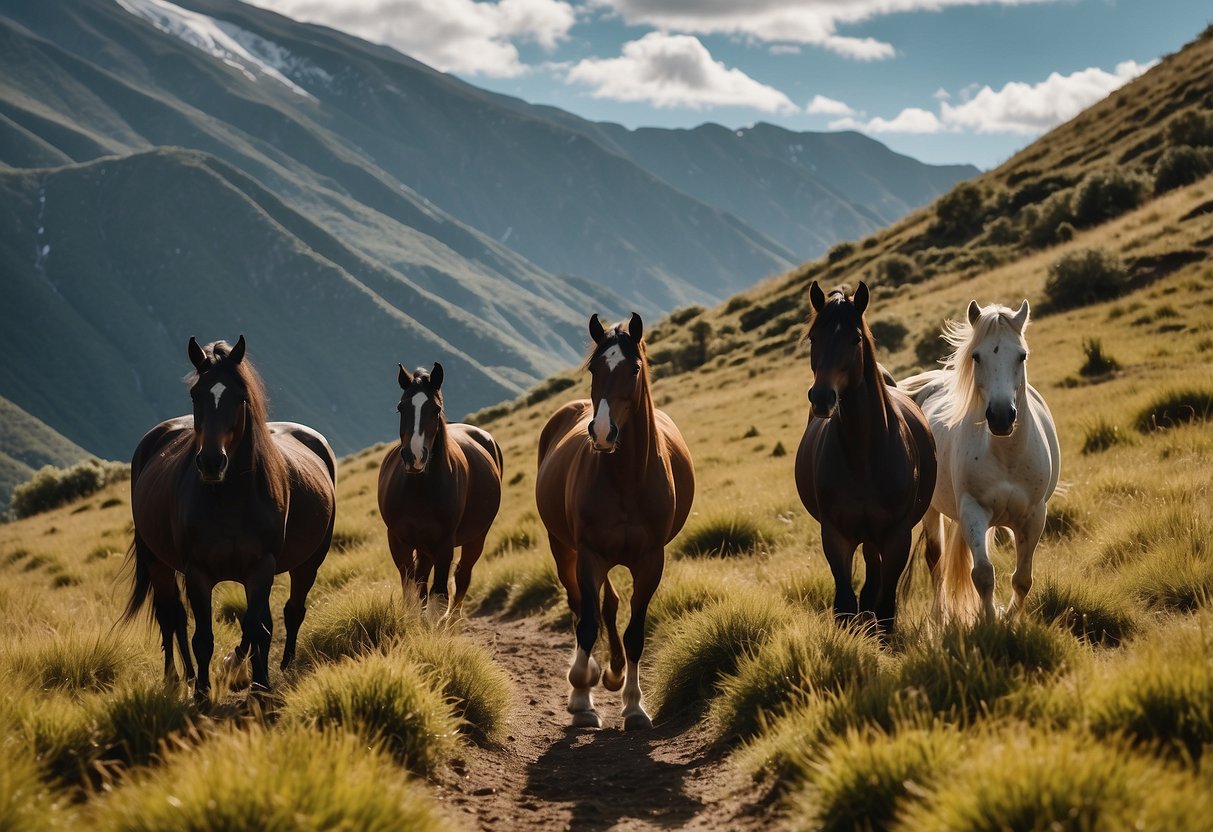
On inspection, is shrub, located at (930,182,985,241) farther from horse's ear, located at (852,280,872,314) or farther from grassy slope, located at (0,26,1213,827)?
horse's ear, located at (852,280,872,314)

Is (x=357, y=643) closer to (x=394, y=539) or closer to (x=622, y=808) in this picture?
(x=394, y=539)

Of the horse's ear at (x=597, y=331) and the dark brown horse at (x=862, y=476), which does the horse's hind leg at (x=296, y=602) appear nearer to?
the horse's ear at (x=597, y=331)

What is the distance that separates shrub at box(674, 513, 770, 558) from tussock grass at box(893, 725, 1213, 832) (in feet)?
29.4

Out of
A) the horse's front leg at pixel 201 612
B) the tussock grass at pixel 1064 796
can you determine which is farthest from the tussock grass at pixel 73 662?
the tussock grass at pixel 1064 796

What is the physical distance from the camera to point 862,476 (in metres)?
7.76

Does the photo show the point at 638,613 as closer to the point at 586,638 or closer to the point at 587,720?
the point at 586,638

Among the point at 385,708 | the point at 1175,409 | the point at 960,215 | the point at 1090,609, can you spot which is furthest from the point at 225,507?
the point at 960,215

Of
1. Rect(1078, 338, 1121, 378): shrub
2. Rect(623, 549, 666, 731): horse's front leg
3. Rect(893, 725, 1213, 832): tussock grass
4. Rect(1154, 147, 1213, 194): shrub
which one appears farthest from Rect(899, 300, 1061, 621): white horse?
Rect(1154, 147, 1213, 194): shrub

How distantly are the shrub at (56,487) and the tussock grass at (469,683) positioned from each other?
40089 millimetres

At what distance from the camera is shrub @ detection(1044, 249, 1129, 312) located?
2597 cm

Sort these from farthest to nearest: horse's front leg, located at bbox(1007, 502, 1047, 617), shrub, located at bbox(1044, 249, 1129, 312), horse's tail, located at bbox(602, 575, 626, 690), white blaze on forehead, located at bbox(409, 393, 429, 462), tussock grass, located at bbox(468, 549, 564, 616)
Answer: shrub, located at bbox(1044, 249, 1129, 312), tussock grass, located at bbox(468, 549, 564, 616), white blaze on forehead, located at bbox(409, 393, 429, 462), horse's tail, located at bbox(602, 575, 626, 690), horse's front leg, located at bbox(1007, 502, 1047, 617)

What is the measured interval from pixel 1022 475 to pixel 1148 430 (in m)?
7.32

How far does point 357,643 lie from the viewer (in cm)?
888

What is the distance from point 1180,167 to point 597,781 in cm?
3807
